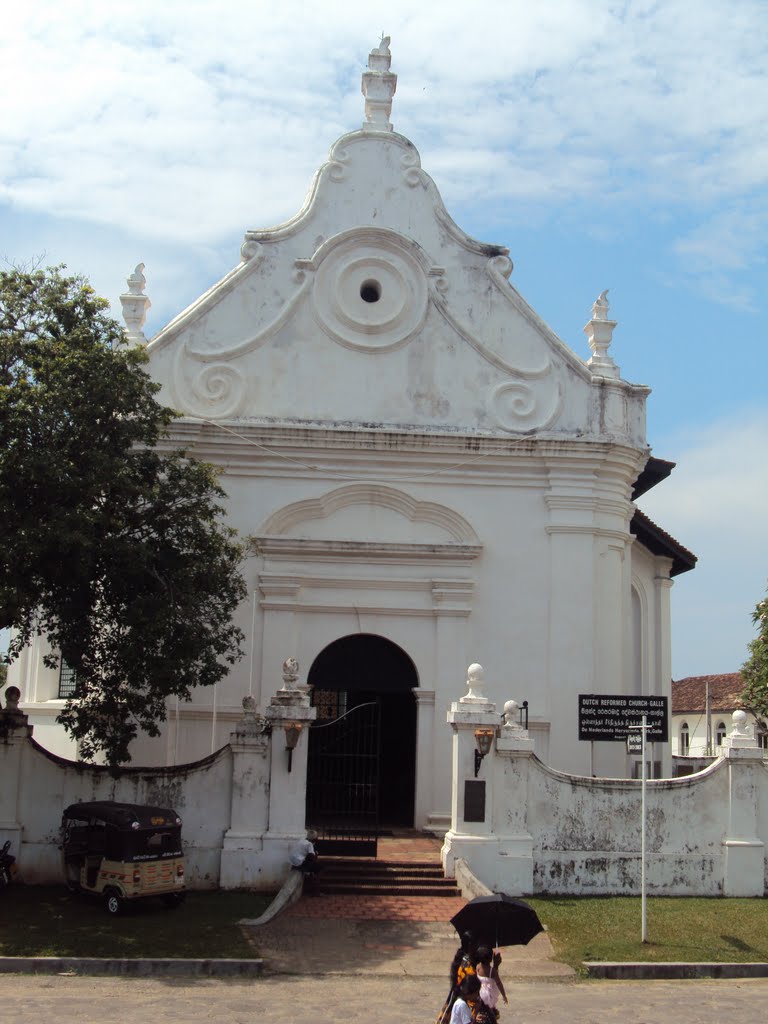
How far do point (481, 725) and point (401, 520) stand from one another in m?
5.39

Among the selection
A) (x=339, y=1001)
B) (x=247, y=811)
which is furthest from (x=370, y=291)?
Result: (x=339, y=1001)

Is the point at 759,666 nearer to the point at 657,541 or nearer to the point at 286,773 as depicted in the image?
the point at 657,541

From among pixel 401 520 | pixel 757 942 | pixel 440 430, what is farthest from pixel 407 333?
pixel 757 942

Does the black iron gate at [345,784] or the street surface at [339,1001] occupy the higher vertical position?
the black iron gate at [345,784]

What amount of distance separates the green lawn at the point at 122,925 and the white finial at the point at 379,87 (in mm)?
14636

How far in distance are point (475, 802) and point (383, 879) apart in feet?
5.49

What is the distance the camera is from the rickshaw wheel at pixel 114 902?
15.1m

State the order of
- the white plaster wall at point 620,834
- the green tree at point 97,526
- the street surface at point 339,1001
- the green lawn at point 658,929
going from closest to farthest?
1. the street surface at point 339,1001
2. the green lawn at point 658,929
3. the green tree at point 97,526
4. the white plaster wall at point 620,834

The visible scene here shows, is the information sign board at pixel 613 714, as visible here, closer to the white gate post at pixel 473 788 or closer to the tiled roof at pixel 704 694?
the white gate post at pixel 473 788

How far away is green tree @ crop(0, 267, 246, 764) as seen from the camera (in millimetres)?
15000

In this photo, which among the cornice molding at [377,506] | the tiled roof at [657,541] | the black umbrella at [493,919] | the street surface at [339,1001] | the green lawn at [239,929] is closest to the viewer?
the black umbrella at [493,919]

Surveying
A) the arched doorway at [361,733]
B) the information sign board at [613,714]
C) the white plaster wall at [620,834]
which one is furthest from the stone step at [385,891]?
the information sign board at [613,714]

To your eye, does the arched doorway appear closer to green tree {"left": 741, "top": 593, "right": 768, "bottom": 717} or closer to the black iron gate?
the black iron gate

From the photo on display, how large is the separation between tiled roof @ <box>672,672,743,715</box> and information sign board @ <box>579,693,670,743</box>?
141ft
